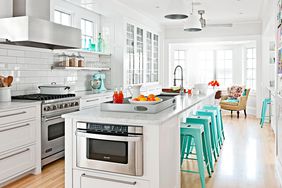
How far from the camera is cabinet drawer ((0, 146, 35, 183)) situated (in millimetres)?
3075

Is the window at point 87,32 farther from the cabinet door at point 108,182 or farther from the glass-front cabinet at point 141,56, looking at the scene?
the cabinet door at point 108,182

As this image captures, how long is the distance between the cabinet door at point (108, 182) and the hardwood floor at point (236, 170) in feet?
2.76

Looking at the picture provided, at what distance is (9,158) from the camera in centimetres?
314

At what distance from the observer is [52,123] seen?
3818 millimetres

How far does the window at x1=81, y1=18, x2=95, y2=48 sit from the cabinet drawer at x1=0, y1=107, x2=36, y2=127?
2472 millimetres

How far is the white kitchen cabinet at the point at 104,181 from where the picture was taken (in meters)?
2.30

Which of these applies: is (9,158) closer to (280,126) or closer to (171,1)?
(171,1)

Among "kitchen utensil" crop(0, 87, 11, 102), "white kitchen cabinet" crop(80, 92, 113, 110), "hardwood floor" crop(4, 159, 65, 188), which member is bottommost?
"hardwood floor" crop(4, 159, 65, 188)

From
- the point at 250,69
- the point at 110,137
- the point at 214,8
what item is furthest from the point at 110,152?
the point at 250,69

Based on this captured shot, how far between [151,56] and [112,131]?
570cm

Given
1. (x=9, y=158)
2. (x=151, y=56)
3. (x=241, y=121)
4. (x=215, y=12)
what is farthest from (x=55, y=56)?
(x=241, y=121)

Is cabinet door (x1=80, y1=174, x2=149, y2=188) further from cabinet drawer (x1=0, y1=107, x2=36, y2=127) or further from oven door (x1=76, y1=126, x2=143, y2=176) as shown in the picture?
cabinet drawer (x1=0, y1=107, x2=36, y2=127)

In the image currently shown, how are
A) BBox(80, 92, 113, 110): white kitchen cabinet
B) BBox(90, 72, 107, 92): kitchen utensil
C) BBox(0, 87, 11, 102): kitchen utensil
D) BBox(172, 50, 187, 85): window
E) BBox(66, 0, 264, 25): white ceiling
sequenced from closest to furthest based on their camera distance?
1. BBox(0, 87, 11, 102): kitchen utensil
2. BBox(80, 92, 113, 110): white kitchen cabinet
3. BBox(90, 72, 107, 92): kitchen utensil
4. BBox(66, 0, 264, 25): white ceiling
5. BBox(172, 50, 187, 85): window

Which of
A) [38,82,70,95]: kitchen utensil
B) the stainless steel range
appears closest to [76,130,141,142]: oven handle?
the stainless steel range
